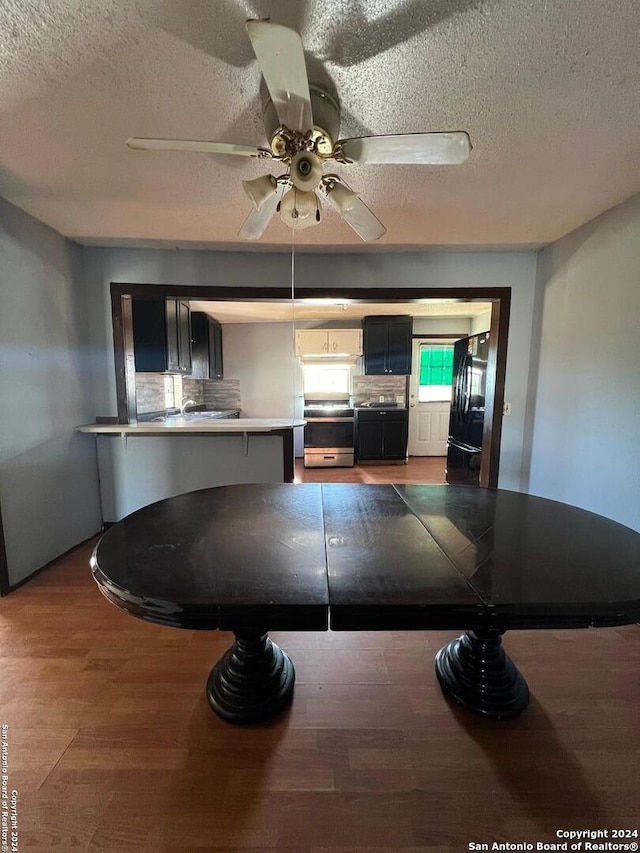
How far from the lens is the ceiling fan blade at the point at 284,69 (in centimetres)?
74

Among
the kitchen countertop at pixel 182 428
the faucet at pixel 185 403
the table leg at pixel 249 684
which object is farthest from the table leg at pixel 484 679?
the faucet at pixel 185 403

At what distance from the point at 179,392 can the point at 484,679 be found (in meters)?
4.64

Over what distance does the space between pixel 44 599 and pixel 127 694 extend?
1025 mm

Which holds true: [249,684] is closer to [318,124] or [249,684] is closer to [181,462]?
[181,462]

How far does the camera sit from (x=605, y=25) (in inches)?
37.3

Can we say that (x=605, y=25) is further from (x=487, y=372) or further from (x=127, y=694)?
(x=127, y=694)

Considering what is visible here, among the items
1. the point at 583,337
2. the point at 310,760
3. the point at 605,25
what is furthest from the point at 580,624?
the point at 583,337

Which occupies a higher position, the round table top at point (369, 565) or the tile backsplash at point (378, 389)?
the tile backsplash at point (378, 389)

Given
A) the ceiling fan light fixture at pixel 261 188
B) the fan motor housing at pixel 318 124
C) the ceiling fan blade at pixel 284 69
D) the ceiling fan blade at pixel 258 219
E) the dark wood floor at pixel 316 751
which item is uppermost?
the fan motor housing at pixel 318 124

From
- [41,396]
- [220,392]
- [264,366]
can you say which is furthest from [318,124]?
[220,392]

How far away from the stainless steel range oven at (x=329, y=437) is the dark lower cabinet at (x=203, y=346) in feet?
5.07

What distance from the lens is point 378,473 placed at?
4812 mm

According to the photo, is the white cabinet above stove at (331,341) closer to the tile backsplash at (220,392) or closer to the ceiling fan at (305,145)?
the tile backsplash at (220,392)

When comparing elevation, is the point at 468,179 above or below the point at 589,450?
above
